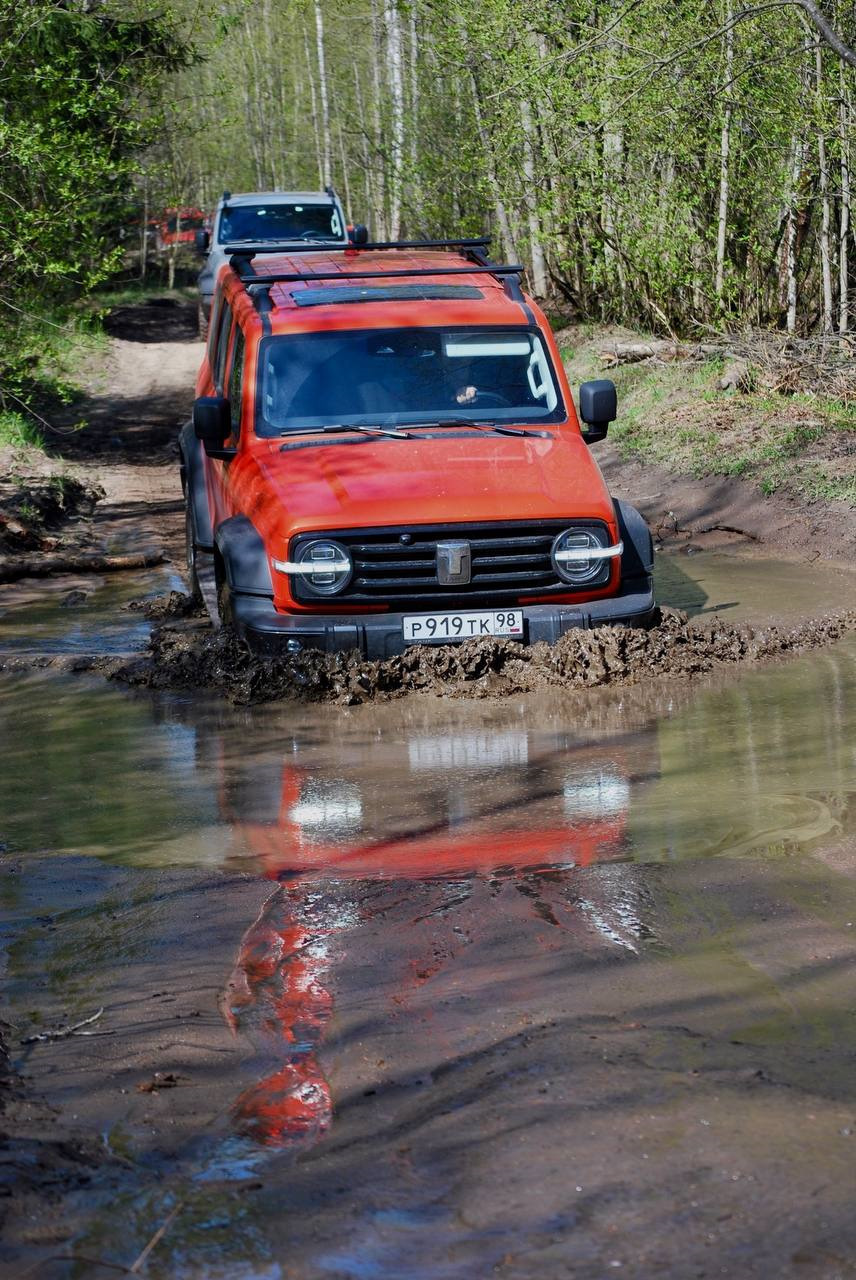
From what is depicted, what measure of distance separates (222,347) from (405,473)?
2.38 metres

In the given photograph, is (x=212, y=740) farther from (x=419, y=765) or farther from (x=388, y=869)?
(x=388, y=869)

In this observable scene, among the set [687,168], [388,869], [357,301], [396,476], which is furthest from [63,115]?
[388,869]

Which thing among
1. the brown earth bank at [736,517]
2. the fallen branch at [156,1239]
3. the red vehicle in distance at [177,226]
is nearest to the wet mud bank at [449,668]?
the brown earth bank at [736,517]

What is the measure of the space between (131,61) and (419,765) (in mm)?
15061

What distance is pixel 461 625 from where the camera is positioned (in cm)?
700

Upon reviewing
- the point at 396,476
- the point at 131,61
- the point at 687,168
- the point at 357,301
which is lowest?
the point at 396,476

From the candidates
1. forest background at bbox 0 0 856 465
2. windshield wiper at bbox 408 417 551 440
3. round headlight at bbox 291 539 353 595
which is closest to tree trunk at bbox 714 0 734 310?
forest background at bbox 0 0 856 465

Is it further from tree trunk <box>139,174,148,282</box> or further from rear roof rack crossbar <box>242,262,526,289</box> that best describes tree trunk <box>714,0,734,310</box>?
tree trunk <box>139,174,148,282</box>

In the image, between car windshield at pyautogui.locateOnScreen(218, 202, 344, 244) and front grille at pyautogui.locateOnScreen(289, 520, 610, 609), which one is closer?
front grille at pyautogui.locateOnScreen(289, 520, 610, 609)

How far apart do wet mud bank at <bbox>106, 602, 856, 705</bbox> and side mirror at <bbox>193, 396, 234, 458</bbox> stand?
3.52 feet

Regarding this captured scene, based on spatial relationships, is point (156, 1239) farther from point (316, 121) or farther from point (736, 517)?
point (316, 121)

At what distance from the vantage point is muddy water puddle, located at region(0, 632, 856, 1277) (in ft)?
8.41

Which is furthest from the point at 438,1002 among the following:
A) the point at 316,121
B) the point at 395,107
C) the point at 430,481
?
the point at 316,121

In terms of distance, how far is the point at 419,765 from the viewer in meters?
6.08
